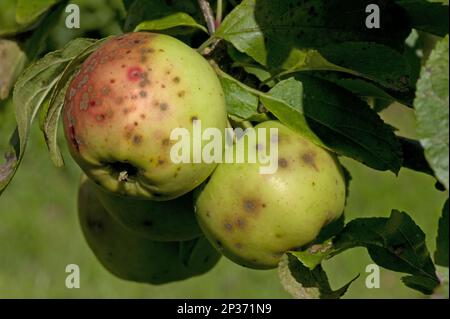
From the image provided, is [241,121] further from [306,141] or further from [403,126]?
[403,126]

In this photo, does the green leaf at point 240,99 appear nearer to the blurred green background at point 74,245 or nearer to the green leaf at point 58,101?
the green leaf at point 58,101

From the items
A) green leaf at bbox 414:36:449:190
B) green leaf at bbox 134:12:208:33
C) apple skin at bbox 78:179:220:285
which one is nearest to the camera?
green leaf at bbox 414:36:449:190

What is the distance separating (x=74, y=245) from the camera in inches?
118

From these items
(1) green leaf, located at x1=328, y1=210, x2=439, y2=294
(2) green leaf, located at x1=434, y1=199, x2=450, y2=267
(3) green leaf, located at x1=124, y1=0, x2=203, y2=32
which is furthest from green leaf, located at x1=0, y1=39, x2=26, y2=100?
(2) green leaf, located at x1=434, y1=199, x2=450, y2=267

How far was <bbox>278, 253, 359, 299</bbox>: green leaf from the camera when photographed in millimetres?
1001

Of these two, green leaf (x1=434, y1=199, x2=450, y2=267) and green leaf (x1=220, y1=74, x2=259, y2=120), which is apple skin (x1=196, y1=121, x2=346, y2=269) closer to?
green leaf (x1=220, y1=74, x2=259, y2=120)

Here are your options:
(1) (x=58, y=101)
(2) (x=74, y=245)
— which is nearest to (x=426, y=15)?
(1) (x=58, y=101)

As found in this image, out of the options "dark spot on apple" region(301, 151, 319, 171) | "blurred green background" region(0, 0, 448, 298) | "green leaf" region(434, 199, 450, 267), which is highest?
"green leaf" region(434, 199, 450, 267)

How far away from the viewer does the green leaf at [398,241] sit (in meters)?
1.01

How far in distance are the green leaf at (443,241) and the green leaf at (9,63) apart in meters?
0.61

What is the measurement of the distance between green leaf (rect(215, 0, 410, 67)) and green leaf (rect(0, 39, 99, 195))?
177 mm

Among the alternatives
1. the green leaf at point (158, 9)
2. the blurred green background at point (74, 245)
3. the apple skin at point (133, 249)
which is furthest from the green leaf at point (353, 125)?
the blurred green background at point (74, 245)

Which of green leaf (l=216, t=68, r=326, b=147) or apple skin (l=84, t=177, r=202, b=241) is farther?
apple skin (l=84, t=177, r=202, b=241)

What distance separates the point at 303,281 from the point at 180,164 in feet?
0.63
